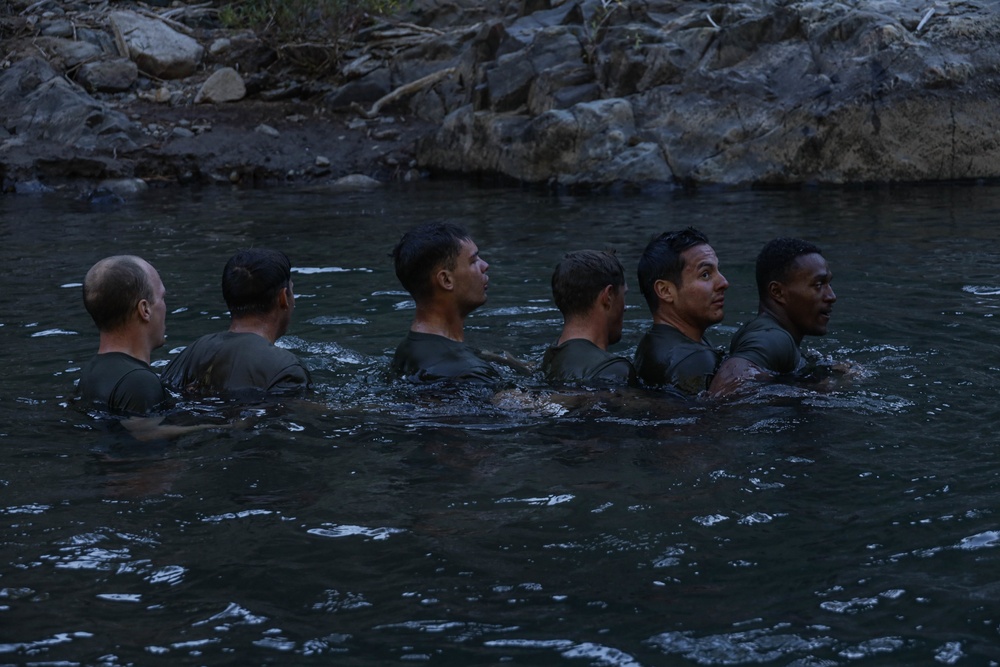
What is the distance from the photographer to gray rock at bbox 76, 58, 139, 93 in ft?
68.6

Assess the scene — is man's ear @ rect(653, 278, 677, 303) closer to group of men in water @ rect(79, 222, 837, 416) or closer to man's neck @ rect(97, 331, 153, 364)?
group of men in water @ rect(79, 222, 837, 416)

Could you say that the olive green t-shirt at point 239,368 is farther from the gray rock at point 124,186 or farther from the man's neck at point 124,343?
the gray rock at point 124,186

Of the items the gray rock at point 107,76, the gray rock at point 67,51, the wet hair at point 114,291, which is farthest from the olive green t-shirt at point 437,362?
the gray rock at point 67,51

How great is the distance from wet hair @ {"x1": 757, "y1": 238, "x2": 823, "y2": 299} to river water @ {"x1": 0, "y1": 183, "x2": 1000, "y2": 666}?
732 mm

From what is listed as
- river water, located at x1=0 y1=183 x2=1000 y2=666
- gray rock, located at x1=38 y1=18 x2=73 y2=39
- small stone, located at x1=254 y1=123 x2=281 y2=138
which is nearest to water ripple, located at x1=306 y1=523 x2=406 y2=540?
river water, located at x1=0 y1=183 x2=1000 y2=666

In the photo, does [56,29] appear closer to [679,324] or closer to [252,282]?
[252,282]

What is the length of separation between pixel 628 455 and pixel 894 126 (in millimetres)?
11667

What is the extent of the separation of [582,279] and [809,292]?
4.33 feet

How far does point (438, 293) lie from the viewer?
6.72m

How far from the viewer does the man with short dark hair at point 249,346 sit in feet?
20.6

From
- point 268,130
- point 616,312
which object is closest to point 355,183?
point 268,130

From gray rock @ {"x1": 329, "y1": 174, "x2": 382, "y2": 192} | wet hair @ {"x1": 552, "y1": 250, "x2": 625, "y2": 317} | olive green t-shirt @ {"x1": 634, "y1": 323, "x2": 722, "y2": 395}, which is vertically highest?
gray rock @ {"x1": 329, "y1": 174, "x2": 382, "y2": 192}

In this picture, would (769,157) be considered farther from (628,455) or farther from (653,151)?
(628,455)

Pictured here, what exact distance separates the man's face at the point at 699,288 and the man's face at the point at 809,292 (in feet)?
1.30
